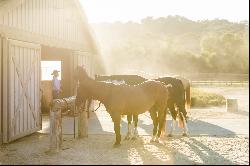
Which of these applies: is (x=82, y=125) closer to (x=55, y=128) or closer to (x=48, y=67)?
(x=55, y=128)

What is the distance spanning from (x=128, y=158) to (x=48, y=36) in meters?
6.23

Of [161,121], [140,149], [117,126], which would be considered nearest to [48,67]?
[161,121]

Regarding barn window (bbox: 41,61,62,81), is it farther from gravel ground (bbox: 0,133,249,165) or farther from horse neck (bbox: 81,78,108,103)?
horse neck (bbox: 81,78,108,103)

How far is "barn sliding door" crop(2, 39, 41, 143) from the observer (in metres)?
11.2

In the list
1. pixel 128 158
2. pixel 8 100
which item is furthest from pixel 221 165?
pixel 8 100

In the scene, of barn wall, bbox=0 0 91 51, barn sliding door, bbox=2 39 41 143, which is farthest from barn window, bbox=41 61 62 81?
barn sliding door, bbox=2 39 41 143

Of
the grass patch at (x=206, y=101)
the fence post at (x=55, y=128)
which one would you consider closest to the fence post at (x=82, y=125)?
the fence post at (x=55, y=128)

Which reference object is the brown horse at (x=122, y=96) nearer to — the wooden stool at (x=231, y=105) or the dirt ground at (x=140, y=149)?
the dirt ground at (x=140, y=149)

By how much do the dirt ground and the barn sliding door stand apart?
391mm

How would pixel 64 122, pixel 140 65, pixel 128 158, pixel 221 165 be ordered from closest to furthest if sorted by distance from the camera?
pixel 221 165, pixel 128 158, pixel 64 122, pixel 140 65

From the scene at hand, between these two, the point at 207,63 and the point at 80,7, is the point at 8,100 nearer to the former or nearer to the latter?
the point at 80,7

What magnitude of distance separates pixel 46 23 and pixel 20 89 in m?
2.96

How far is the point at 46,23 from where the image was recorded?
1408cm

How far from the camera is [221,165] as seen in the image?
8.88 metres
